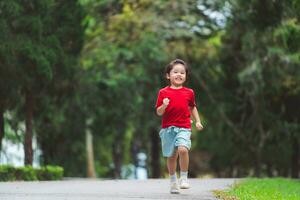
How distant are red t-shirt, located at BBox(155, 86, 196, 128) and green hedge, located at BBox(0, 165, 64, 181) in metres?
9.12

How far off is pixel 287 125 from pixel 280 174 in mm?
11508

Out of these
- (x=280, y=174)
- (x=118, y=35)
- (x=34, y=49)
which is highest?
(x=118, y=35)

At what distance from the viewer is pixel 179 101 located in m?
11.5

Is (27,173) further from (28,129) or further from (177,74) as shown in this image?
(177,74)

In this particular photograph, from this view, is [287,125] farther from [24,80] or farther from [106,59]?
[24,80]

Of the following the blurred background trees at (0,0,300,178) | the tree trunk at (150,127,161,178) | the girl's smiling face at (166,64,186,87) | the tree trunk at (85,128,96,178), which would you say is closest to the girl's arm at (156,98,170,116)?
the girl's smiling face at (166,64,186,87)

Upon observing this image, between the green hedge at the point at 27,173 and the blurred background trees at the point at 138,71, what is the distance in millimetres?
2408

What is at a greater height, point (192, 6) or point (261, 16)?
point (192, 6)

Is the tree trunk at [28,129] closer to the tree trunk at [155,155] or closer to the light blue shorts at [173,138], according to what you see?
the light blue shorts at [173,138]

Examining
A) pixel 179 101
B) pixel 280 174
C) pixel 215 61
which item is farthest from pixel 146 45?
pixel 179 101

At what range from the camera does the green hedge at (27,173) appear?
65.9ft

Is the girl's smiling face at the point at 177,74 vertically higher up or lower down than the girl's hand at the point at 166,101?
higher up

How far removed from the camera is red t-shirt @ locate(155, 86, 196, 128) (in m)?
11.5

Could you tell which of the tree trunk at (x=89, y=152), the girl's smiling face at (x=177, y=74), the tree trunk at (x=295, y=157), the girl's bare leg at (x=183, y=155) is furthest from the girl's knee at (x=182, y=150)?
the tree trunk at (x=89, y=152)
